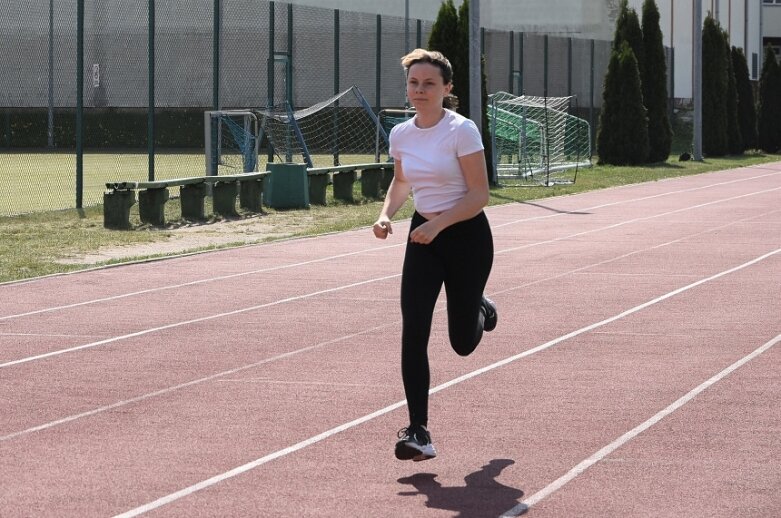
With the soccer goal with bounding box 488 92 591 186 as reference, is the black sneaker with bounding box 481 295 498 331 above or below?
below

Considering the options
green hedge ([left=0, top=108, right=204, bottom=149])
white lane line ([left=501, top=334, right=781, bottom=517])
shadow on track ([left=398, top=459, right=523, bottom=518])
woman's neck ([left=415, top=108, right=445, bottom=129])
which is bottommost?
shadow on track ([left=398, top=459, right=523, bottom=518])

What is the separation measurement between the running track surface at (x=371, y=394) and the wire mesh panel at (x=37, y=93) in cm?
2091

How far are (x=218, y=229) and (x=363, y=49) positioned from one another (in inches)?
728

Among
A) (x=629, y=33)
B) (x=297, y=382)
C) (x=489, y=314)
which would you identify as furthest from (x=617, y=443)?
(x=629, y=33)

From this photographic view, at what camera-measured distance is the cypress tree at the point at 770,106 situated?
182 ft

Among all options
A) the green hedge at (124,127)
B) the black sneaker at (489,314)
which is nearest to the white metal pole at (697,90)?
the green hedge at (124,127)

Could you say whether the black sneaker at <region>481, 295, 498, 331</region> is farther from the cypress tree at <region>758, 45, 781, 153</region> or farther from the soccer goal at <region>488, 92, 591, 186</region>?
the cypress tree at <region>758, 45, 781, 153</region>

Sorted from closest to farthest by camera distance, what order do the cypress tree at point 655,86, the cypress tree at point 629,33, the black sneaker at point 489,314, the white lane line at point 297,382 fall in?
the black sneaker at point 489,314, the white lane line at point 297,382, the cypress tree at point 629,33, the cypress tree at point 655,86

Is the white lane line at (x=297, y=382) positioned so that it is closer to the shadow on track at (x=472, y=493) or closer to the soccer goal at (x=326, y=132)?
the shadow on track at (x=472, y=493)

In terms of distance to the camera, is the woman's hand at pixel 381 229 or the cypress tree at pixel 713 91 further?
the cypress tree at pixel 713 91

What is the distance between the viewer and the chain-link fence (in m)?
38.8

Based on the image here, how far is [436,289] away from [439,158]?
61 centimetres

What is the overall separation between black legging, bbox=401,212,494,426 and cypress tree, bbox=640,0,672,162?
36.5m

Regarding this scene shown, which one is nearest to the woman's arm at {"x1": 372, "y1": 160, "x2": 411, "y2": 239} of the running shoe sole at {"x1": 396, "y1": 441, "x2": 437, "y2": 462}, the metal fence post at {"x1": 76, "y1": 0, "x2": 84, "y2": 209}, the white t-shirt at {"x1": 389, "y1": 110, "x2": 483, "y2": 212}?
the white t-shirt at {"x1": 389, "y1": 110, "x2": 483, "y2": 212}
